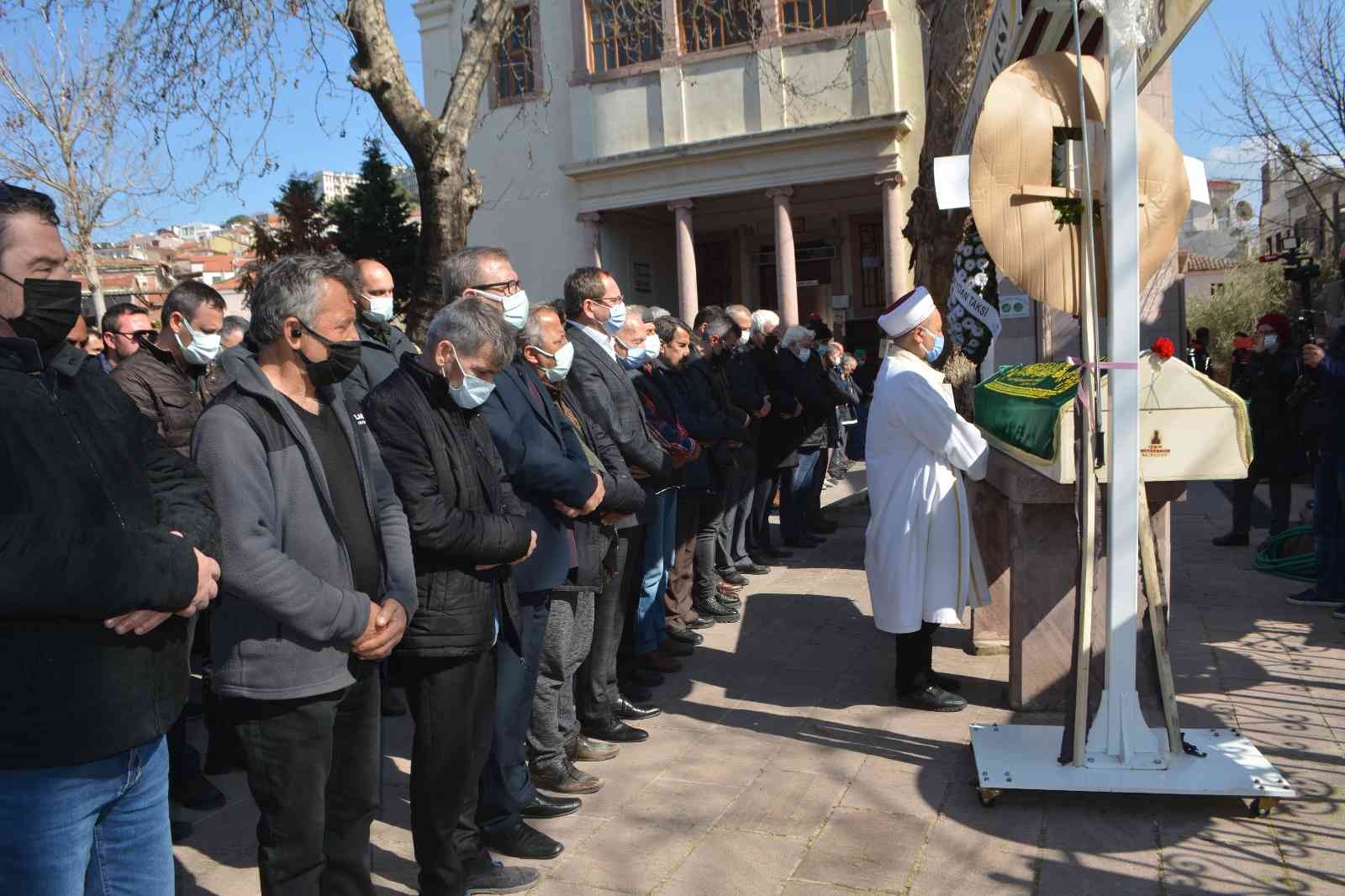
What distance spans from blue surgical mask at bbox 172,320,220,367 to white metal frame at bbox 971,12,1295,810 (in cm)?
394

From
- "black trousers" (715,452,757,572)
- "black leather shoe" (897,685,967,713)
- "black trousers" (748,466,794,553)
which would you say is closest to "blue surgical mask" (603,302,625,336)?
"black leather shoe" (897,685,967,713)

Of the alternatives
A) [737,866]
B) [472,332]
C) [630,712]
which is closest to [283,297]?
[472,332]

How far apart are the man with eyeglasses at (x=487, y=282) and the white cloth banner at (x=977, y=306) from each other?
326 cm

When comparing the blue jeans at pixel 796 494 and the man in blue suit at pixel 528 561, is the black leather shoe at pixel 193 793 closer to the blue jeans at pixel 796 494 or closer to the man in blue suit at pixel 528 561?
the man in blue suit at pixel 528 561

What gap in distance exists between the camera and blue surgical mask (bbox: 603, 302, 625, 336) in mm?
5395

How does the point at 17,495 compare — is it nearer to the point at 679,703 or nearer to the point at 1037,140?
the point at 1037,140

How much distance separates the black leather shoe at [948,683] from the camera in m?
5.64

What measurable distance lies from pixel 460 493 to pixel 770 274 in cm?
2447

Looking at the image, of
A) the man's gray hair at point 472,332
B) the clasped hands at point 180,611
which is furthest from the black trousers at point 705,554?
the clasped hands at point 180,611

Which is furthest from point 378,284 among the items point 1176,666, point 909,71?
point 909,71

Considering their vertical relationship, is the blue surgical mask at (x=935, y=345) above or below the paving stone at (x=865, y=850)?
above

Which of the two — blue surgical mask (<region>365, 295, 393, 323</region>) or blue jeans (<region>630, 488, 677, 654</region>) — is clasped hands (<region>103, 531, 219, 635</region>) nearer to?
blue surgical mask (<region>365, 295, 393, 323</region>)

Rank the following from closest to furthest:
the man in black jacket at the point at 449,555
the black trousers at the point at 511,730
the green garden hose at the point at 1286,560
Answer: the man in black jacket at the point at 449,555
the black trousers at the point at 511,730
the green garden hose at the point at 1286,560

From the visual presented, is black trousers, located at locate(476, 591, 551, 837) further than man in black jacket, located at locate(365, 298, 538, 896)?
Yes
